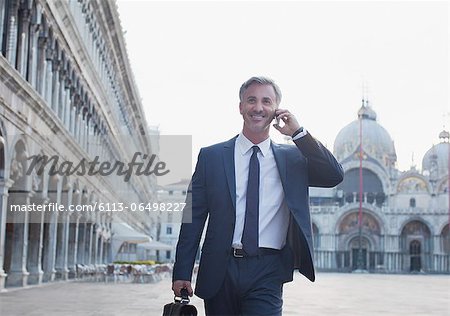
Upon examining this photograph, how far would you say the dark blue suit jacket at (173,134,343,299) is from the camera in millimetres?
4363

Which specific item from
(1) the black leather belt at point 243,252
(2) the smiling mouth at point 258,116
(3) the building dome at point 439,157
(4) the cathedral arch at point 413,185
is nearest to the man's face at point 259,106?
(2) the smiling mouth at point 258,116

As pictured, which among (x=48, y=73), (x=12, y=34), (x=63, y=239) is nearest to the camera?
(x=12, y=34)

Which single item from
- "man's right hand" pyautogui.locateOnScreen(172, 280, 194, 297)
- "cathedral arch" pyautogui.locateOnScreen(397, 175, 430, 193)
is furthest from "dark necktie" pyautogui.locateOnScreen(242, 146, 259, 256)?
"cathedral arch" pyautogui.locateOnScreen(397, 175, 430, 193)

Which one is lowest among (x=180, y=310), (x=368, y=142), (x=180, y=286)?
(x=180, y=310)

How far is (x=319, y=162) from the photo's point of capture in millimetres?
4461

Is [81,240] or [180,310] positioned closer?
[180,310]

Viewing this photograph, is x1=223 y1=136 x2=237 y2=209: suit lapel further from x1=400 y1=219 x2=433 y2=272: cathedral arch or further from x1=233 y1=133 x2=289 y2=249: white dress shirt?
x1=400 y1=219 x2=433 y2=272: cathedral arch

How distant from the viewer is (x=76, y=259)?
2941 centimetres

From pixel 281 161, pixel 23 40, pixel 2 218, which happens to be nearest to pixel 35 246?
pixel 2 218

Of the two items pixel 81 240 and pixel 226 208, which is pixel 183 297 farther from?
pixel 81 240

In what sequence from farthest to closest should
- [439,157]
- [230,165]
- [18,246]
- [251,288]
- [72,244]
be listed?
[439,157] → [72,244] → [18,246] → [230,165] → [251,288]

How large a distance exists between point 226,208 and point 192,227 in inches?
9.2

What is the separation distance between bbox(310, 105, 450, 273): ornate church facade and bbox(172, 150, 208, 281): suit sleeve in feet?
245

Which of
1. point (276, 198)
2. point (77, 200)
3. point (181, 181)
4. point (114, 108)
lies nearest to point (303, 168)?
point (276, 198)
